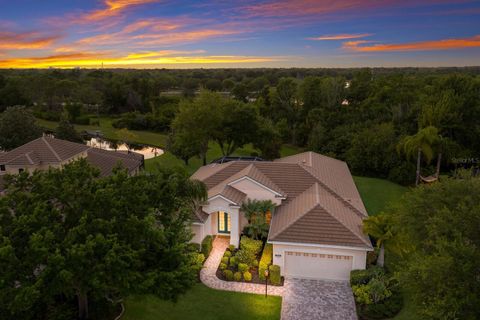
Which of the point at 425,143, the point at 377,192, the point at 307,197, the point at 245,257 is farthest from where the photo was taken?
the point at 377,192

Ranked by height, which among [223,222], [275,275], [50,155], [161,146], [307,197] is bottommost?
[161,146]

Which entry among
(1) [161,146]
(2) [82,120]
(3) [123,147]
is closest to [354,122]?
(1) [161,146]

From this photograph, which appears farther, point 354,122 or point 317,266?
point 354,122

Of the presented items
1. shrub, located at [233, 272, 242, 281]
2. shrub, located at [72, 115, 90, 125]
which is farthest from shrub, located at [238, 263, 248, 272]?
shrub, located at [72, 115, 90, 125]

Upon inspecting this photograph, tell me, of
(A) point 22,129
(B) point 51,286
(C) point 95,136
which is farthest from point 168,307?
(C) point 95,136

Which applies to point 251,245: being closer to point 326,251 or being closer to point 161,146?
point 326,251

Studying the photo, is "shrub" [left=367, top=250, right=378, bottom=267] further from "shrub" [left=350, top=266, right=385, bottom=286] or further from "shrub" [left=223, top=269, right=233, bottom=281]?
"shrub" [left=223, top=269, right=233, bottom=281]
